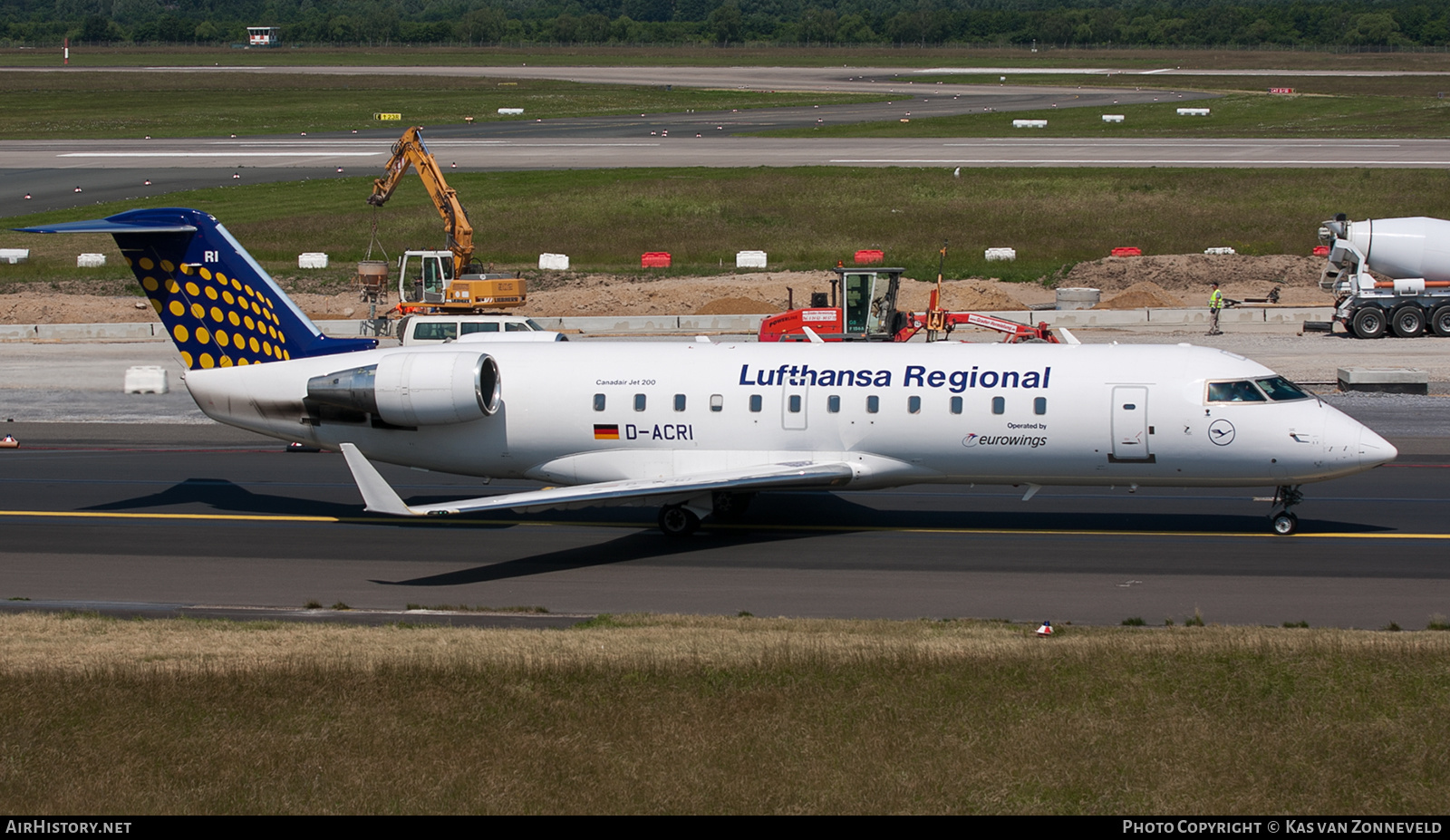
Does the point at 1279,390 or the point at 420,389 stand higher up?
the point at 420,389

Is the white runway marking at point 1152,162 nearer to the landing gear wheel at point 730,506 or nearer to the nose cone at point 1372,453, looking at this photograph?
the landing gear wheel at point 730,506

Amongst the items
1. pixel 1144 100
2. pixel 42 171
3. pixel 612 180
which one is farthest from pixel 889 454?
pixel 1144 100

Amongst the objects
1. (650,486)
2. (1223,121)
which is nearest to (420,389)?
A: (650,486)

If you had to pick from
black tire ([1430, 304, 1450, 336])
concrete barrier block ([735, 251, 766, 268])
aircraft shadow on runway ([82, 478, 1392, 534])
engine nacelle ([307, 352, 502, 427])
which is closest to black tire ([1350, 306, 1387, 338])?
black tire ([1430, 304, 1450, 336])

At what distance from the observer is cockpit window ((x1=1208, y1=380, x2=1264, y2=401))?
23.9 meters

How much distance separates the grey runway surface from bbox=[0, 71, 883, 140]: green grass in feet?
275

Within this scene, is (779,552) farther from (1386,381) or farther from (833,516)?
(1386,381)

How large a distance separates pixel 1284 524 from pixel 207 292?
20.5 m

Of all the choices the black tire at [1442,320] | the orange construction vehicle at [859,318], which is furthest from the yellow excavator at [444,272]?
the black tire at [1442,320]

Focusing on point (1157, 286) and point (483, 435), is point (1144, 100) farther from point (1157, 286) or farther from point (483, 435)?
point (483, 435)

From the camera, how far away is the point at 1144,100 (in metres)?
116

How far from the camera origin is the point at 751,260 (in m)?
60.0

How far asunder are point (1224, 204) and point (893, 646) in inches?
2335

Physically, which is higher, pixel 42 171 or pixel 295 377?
pixel 42 171
